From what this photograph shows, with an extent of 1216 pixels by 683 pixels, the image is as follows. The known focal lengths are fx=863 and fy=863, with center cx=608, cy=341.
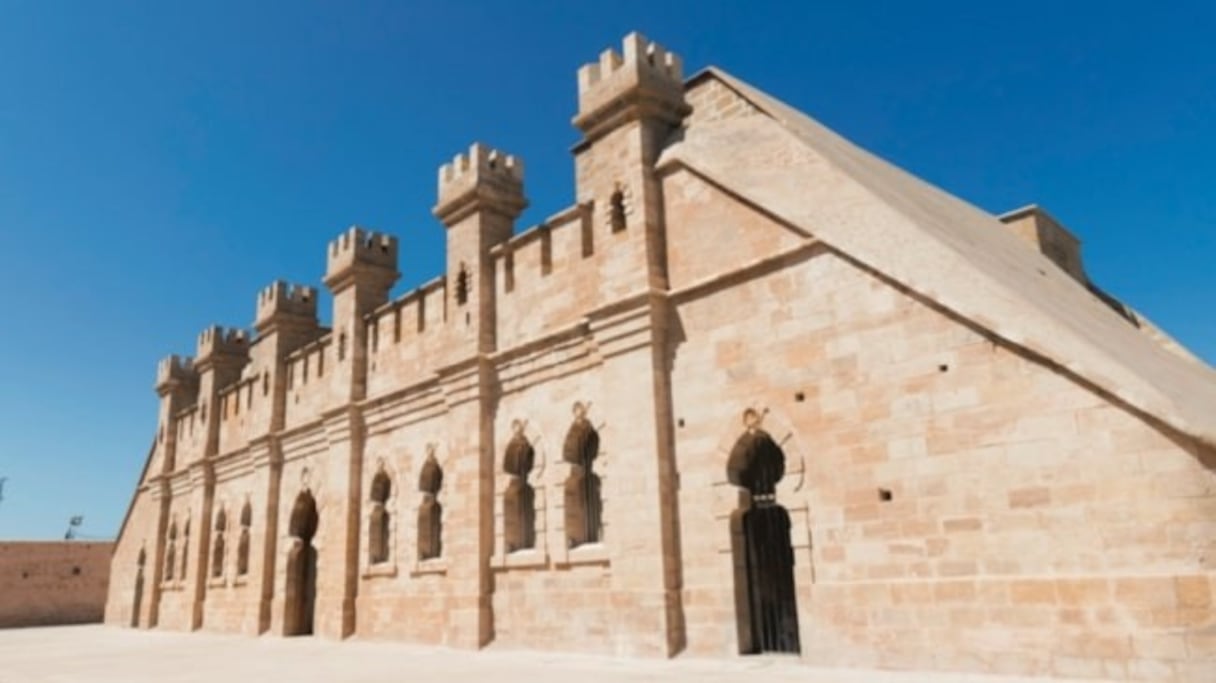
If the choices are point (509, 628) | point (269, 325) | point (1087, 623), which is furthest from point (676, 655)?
point (269, 325)

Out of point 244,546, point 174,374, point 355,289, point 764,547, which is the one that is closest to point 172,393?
point 174,374

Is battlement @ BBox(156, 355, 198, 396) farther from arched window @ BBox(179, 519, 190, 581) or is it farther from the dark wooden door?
the dark wooden door

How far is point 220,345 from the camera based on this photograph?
29.1 metres

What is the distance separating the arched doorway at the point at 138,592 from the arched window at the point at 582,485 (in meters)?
23.9

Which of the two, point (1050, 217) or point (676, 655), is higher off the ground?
point (1050, 217)

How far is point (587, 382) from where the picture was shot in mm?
13844

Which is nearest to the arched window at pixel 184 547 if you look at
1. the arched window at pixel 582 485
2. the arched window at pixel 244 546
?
the arched window at pixel 244 546

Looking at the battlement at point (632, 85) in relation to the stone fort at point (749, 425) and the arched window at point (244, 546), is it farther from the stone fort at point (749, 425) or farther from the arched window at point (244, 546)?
the arched window at point (244, 546)

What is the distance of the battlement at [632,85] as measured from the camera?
534 inches

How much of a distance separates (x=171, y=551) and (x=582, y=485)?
22.1 m

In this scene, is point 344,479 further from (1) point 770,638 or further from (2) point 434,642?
(1) point 770,638

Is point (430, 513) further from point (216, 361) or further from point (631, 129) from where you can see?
point (216, 361)

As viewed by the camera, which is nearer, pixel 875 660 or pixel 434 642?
pixel 875 660

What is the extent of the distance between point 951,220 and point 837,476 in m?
6.22
